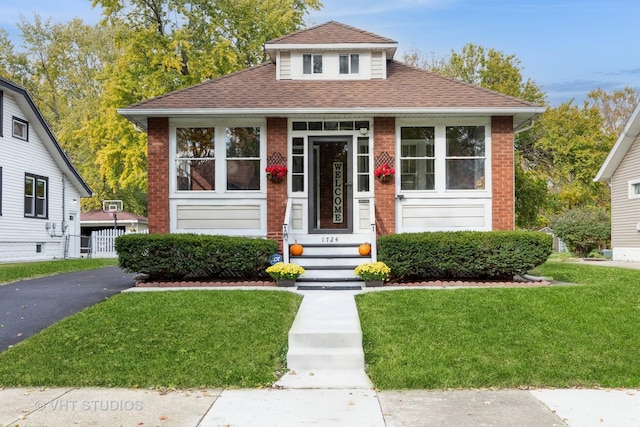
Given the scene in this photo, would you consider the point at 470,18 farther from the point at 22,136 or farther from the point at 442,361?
the point at 22,136

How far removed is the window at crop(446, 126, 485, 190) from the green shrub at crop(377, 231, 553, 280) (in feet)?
7.72

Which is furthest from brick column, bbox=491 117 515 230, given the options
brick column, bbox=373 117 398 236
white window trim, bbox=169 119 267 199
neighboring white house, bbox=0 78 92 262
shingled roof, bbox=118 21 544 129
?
neighboring white house, bbox=0 78 92 262

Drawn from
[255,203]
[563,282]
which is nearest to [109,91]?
[255,203]

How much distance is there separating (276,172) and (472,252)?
15.4ft

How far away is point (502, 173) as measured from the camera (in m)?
13.7

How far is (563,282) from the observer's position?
1243 centimetres

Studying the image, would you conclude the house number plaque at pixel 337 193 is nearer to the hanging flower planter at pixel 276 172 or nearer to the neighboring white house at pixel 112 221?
the hanging flower planter at pixel 276 172

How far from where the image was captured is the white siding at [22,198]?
2250cm

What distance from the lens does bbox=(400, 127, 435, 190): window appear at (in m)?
13.9

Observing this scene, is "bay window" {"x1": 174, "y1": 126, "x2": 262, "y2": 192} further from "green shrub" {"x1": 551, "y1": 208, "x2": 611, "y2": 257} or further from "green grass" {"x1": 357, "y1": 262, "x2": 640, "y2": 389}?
"green shrub" {"x1": 551, "y1": 208, "x2": 611, "y2": 257}

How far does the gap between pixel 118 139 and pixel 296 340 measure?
838 inches

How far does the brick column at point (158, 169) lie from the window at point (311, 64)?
374cm

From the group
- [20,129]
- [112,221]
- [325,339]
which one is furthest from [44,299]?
[112,221]

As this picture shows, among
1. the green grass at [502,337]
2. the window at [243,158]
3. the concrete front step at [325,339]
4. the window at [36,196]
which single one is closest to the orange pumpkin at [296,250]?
the window at [243,158]
